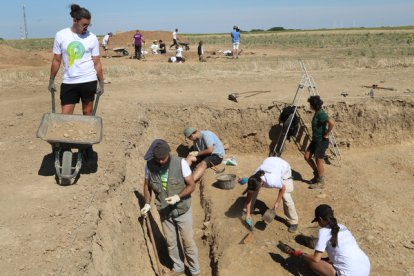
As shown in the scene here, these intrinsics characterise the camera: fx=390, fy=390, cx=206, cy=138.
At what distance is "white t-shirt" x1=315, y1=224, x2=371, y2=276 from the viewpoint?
5.25 meters

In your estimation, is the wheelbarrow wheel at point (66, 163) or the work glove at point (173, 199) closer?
the work glove at point (173, 199)

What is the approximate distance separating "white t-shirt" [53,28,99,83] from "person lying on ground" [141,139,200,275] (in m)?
1.75

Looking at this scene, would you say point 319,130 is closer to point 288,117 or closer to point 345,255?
point 288,117

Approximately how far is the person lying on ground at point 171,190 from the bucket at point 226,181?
9.22ft

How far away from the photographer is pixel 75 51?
5840 mm

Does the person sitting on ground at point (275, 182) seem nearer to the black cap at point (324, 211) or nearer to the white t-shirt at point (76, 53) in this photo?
the black cap at point (324, 211)

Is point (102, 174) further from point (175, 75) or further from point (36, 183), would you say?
point (175, 75)

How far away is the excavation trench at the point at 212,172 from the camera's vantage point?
5.43m

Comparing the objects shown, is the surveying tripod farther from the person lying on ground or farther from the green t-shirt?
the person lying on ground

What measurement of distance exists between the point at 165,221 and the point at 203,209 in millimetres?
2884

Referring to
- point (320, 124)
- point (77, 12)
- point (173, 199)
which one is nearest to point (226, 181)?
point (320, 124)

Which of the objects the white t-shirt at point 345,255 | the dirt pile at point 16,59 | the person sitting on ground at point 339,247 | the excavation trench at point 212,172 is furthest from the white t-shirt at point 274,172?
the dirt pile at point 16,59

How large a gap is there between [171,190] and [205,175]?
4.05 metres

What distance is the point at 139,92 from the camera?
508 inches
